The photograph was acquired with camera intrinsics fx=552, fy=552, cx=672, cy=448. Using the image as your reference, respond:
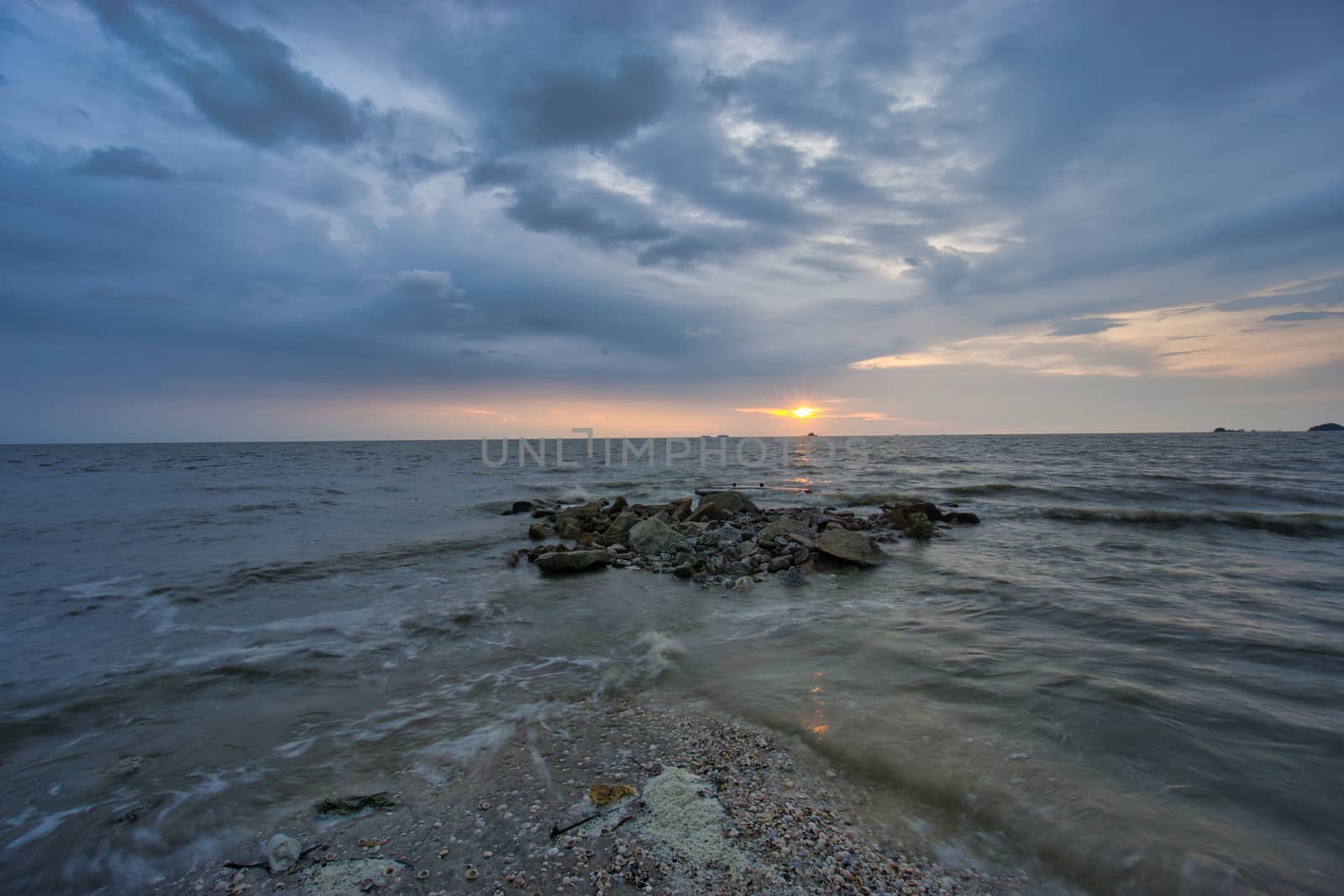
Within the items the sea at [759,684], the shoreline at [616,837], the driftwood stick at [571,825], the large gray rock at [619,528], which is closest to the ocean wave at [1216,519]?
the sea at [759,684]

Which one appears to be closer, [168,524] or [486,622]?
[486,622]

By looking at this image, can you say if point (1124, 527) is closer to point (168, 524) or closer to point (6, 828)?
point (6, 828)

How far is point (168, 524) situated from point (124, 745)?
61.1 feet

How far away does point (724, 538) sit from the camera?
15219mm

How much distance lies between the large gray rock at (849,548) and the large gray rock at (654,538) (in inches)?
142

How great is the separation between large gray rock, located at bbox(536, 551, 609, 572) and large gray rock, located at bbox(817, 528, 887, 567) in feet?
17.5

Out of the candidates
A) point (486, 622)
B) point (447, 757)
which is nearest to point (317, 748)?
point (447, 757)

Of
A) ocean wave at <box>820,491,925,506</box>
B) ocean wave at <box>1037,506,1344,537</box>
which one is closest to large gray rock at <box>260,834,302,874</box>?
ocean wave at <box>1037,506,1344,537</box>

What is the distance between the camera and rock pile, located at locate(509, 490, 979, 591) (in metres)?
12.6

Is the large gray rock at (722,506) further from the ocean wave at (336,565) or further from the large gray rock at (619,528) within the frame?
the ocean wave at (336,565)

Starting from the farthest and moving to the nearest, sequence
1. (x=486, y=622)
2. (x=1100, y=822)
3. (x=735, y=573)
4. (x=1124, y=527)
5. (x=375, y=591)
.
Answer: (x=1124, y=527) < (x=735, y=573) < (x=375, y=591) < (x=486, y=622) < (x=1100, y=822)

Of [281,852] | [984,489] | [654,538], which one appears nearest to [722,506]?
[654,538]

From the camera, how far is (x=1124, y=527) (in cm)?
1752

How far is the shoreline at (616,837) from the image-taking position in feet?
10.8
